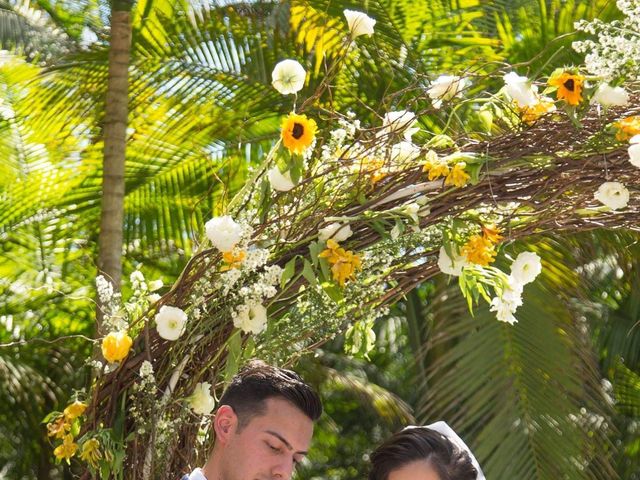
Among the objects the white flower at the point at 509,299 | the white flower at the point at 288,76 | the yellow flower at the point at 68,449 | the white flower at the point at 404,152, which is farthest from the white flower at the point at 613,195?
the yellow flower at the point at 68,449

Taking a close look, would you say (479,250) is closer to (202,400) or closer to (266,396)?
(266,396)

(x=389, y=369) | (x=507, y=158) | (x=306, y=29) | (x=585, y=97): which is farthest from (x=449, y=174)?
(x=389, y=369)

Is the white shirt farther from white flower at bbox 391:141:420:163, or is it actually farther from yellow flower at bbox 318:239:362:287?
white flower at bbox 391:141:420:163

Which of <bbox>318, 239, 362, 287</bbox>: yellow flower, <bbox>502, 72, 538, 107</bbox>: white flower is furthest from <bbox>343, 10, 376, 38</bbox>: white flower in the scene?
<bbox>318, 239, 362, 287</bbox>: yellow flower

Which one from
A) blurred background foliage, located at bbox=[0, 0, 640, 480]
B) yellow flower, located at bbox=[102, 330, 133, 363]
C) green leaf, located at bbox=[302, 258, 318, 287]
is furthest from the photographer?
blurred background foliage, located at bbox=[0, 0, 640, 480]

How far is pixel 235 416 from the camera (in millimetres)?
3510

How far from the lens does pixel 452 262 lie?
3799mm

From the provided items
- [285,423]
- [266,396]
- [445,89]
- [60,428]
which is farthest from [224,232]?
[60,428]

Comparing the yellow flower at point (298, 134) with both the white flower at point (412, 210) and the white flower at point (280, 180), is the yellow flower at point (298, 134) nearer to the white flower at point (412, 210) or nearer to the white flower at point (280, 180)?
the white flower at point (280, 180)

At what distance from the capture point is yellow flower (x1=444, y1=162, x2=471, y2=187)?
3.61 metres

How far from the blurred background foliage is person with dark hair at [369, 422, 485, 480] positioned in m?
3.72

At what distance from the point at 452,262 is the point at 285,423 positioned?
783mm

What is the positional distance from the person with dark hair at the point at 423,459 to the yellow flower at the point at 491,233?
0.67m

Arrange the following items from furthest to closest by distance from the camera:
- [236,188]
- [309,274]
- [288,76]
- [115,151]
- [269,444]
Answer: [236,188] → [115,151] → [288,76] → [309,274] → [269,444]
